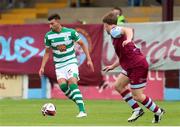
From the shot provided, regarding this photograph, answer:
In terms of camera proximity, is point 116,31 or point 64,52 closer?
point 116,31

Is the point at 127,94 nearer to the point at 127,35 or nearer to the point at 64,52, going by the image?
the point at 127,35

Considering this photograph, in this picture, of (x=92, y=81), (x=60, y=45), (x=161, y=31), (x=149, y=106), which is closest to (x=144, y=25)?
(x=161, y=31)

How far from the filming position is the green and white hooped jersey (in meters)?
14.5

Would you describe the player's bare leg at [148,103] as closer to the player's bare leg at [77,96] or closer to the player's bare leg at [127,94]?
the player's bare leg at [127,94]

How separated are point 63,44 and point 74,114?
1442 millimetres

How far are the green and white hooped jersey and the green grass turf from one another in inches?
42.0

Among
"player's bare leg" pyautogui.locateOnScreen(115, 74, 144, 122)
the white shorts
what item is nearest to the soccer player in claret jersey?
"player's bare leg" pyautogui.locateOnScreen(115, 74, 144, 122)

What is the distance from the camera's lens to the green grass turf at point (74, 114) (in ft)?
A: 42.9

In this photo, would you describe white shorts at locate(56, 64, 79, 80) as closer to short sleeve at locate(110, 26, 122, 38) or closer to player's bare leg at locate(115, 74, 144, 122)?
player's bare leg at locate(115, 74, 144, 122)

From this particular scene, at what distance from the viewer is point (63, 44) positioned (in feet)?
47.8

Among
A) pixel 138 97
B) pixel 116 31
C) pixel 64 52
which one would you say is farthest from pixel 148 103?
pixel 64 52

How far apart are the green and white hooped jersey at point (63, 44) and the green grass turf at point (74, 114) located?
1.07 meters

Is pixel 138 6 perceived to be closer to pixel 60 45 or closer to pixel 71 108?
pixel 71 108

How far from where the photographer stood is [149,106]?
1309 cm
